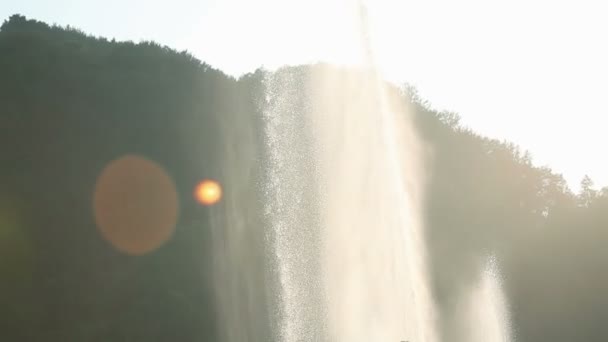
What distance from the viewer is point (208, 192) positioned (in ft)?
148

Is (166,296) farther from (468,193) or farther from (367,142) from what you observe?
(468,193)

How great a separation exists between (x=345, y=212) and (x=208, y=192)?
2432 centimetres

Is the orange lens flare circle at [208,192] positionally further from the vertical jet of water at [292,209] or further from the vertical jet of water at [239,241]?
the vertical jet of water at [292,209]

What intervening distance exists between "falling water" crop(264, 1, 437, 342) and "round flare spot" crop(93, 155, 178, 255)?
44.7 ft

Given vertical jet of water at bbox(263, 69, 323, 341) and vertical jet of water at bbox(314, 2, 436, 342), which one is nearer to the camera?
vertical jet of water at bbox(314, 2, 436, 342)

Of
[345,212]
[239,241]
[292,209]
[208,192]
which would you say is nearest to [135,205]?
[208,192]

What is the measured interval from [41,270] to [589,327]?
28775 millimetres

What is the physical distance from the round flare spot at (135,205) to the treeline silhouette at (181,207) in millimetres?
744

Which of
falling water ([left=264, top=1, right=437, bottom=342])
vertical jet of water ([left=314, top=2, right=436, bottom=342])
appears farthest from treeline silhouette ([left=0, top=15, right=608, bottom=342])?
vertical jet of water ([left=314, top=2, right=436, bottom=342])

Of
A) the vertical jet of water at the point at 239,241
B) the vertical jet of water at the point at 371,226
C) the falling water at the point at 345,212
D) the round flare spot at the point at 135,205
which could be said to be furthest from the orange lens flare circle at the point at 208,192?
the vertical jet of water at the point at 371,226

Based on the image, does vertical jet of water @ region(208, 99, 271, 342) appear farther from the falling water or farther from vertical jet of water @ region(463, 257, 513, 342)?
vertical jet of water @ region(463, 257, 513, 342)

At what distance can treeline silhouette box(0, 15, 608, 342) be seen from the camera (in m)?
32.0

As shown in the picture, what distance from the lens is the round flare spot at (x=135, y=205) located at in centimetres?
3906

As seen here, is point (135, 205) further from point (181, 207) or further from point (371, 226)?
point (371, 226)
